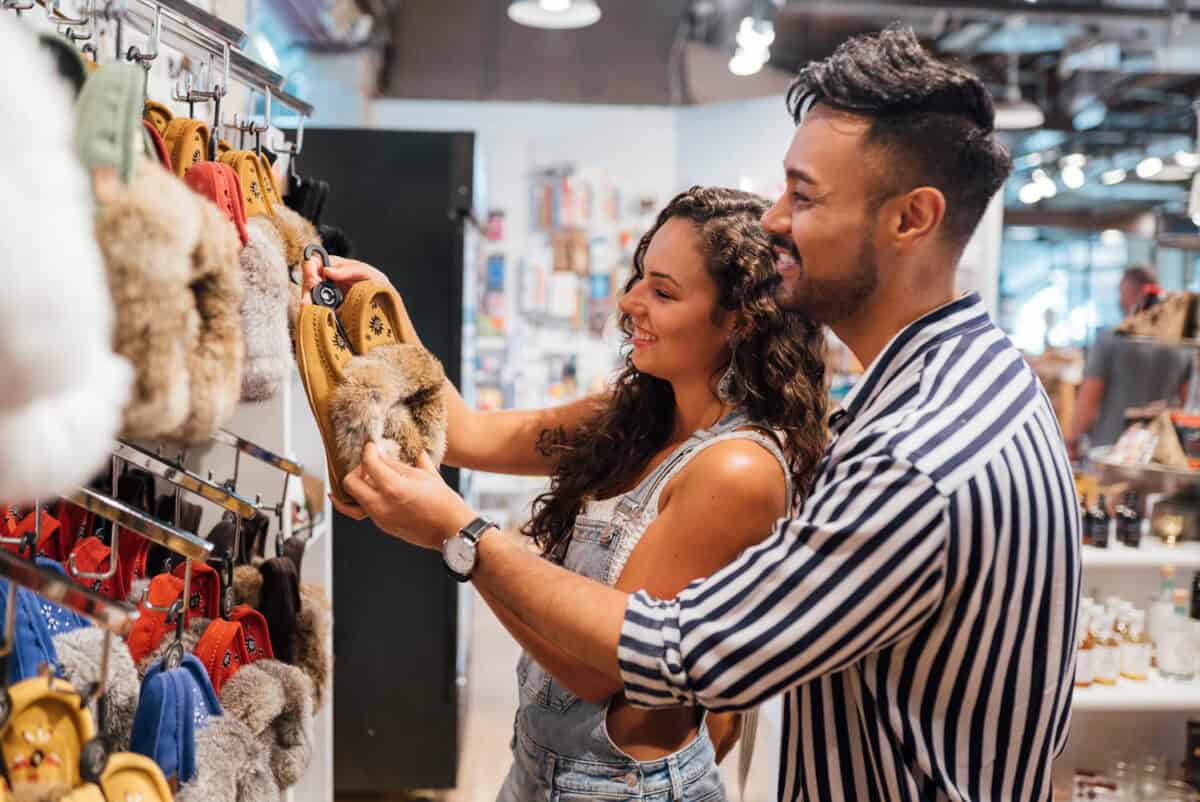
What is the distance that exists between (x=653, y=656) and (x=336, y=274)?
67 centimetres

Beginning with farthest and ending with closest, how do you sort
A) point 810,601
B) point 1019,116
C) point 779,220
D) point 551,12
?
point 1019,116
point 551,12
point 779,220
point 810,601

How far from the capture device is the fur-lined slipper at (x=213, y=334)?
2.43 ft

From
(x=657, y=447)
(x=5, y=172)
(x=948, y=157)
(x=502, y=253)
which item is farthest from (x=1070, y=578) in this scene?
(x=502, y=253)

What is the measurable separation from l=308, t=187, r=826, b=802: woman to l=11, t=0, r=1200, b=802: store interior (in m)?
0.37

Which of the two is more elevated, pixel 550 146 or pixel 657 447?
pixel 550 146

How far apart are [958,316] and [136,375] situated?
0.91 meters

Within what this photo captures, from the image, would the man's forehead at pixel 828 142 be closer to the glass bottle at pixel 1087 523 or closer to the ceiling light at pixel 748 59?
the glass bottle at pixel 1087 523

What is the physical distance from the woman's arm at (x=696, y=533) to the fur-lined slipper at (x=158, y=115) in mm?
700

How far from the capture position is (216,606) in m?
1.43

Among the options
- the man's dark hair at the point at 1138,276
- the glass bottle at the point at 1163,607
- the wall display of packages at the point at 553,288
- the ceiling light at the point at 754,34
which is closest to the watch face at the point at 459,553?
the glass bottle at the point at 1163,607

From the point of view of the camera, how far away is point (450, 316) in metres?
3.35

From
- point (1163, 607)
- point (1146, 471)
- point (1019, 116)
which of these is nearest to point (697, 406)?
point (1163, 607)

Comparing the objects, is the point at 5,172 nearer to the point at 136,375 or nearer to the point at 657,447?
the point at 136,375

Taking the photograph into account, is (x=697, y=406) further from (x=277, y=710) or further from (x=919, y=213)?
(x=277, y=710)
